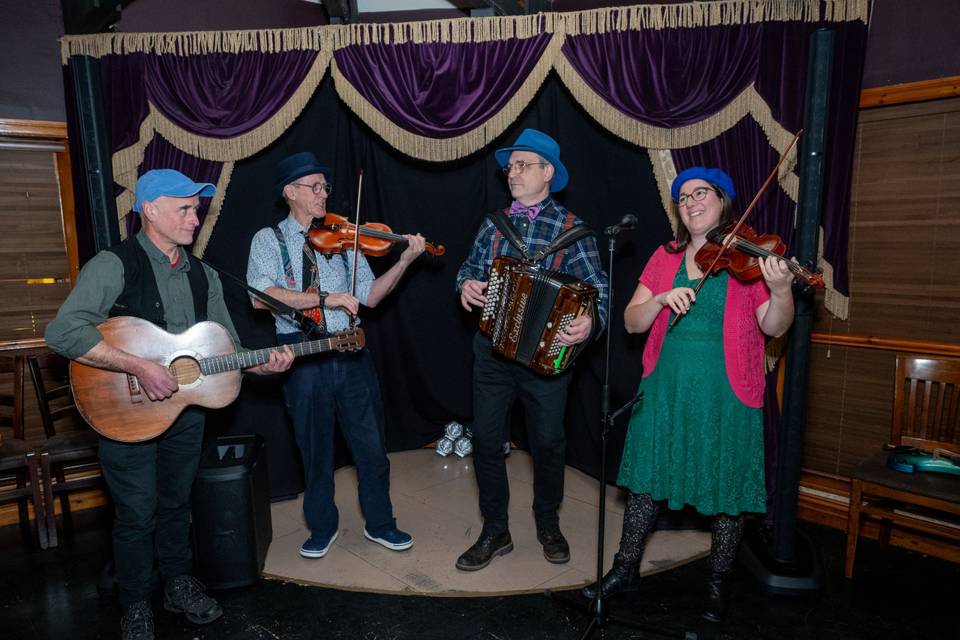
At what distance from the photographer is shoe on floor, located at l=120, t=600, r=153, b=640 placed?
2.57 metres

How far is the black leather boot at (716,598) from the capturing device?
8.83 feet

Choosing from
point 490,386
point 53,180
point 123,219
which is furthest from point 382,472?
point 53,180

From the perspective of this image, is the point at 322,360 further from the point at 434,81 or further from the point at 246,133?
the point at 434,81

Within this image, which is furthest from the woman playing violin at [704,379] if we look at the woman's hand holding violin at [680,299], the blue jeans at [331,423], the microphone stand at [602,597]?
the blue jeans at [331,423]

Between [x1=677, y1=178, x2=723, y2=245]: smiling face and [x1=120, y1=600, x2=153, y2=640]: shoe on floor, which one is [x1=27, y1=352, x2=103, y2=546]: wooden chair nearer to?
[x1=120, y1=600, x2=153, y2=640]: shoe on floor

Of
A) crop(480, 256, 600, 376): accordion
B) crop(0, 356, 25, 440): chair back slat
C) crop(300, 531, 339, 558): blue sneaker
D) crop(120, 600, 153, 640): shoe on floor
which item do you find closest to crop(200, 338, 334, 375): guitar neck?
crop(480, 256, 600, 376): accordion

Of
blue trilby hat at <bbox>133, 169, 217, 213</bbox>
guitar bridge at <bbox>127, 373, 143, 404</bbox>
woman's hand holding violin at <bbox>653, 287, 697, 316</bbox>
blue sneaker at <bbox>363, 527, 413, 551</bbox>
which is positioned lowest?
blue sneaker at <bbox>363, 527, 413, 551</bbox>

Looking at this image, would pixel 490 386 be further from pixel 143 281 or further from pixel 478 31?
pixel 478 31

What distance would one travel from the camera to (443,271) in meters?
4.51

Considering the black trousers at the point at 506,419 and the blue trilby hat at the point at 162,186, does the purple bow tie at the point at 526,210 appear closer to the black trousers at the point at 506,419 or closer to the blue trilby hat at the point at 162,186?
the black trousers at the point at 506,419

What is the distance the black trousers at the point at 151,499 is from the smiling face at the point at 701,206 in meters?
2.15

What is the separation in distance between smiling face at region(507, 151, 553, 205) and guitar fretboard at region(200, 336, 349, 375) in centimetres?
103

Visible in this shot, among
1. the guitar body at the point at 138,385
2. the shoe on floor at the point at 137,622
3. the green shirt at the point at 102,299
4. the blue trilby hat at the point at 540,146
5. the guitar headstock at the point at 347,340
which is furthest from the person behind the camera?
the blue trilby hat at the point at 540,146

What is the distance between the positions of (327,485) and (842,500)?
110 inches
